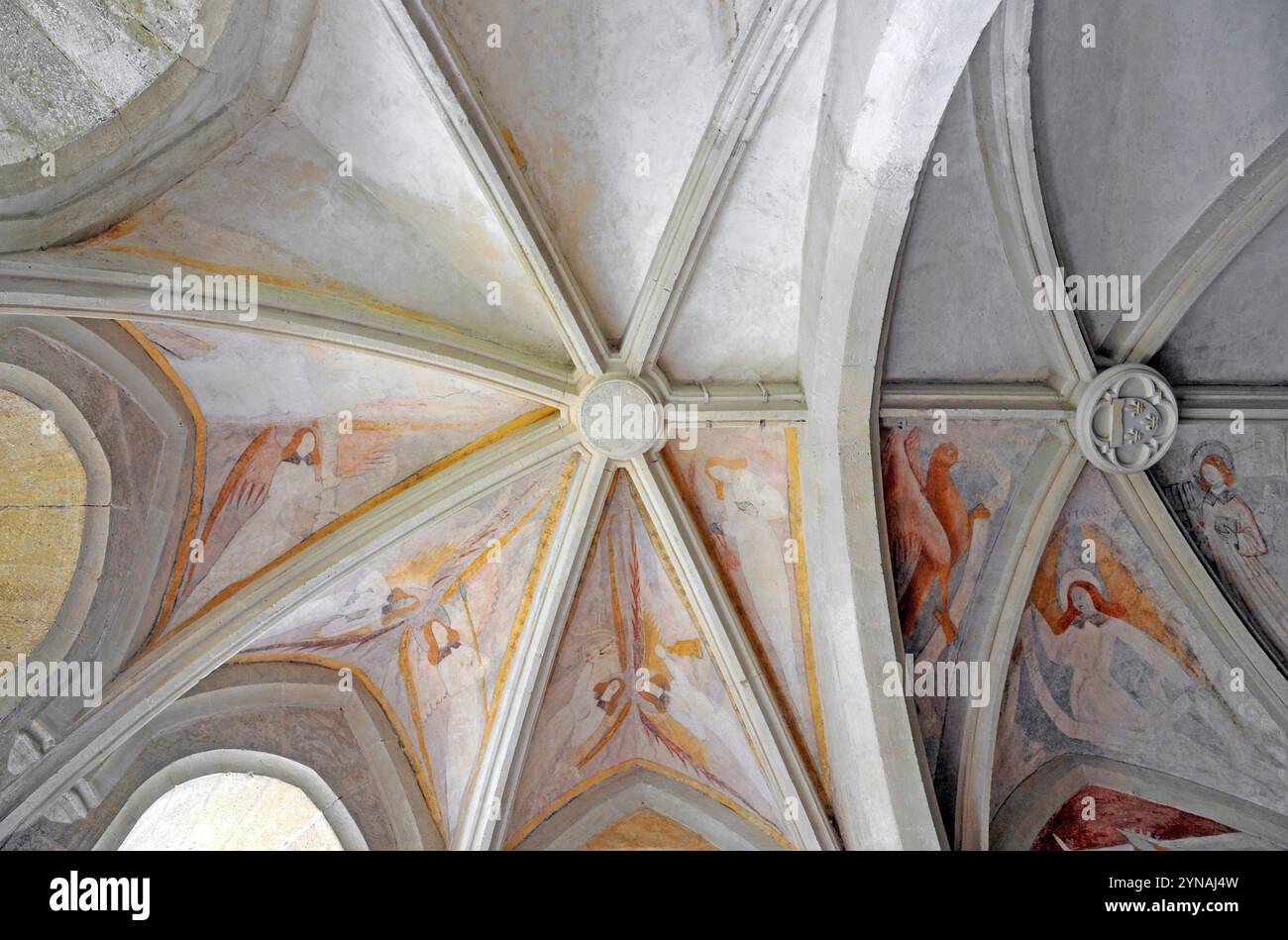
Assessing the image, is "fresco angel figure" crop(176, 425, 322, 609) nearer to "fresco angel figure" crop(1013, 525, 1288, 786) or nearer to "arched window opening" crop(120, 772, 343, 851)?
"arched window opening" crop(120, 772, 343, 851)

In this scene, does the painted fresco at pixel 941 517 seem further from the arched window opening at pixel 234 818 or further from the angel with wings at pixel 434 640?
the arched window opening at pixel 234 818

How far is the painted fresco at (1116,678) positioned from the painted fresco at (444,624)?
3.99 metres

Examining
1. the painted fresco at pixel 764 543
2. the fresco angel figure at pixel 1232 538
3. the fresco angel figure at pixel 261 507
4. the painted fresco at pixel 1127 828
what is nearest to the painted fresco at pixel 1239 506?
the fresco angel figure at pixel 1232 538

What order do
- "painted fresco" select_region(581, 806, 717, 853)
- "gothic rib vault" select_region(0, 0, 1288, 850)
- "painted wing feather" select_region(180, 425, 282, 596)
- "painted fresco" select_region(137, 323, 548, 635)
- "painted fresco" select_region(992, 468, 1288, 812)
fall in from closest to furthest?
"gothic rib vault" select_region(0, 0, 1288, 850) < "painted fresco" select_region(137, 323, 548, 635) < "painted wing feather" select_region(180, 425, 282, 596) < "painted fresco" select_region(992, 468, 1288, 812) < "painted fresco" select_region(581, 806, 717, 853)

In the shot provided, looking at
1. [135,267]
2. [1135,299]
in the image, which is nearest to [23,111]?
Answer: [135,267]

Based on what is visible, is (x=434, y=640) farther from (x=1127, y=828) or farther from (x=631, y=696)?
(x=1127, y=828)

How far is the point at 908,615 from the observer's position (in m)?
7.57

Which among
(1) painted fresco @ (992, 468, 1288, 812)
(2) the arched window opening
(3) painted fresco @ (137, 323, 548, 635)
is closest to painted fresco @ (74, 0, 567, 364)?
(3) painted fresco @ (137, 323, 548, 635)

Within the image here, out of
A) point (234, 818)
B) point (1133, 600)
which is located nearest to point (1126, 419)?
point (1133, 600)

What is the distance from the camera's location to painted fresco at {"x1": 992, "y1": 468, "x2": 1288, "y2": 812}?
311 inches

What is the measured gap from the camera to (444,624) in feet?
27.1

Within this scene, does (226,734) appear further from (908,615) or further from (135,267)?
(908,615)

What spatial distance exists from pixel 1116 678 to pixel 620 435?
4.49 metres

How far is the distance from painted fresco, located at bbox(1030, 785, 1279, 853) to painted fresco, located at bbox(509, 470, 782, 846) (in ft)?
7.50
